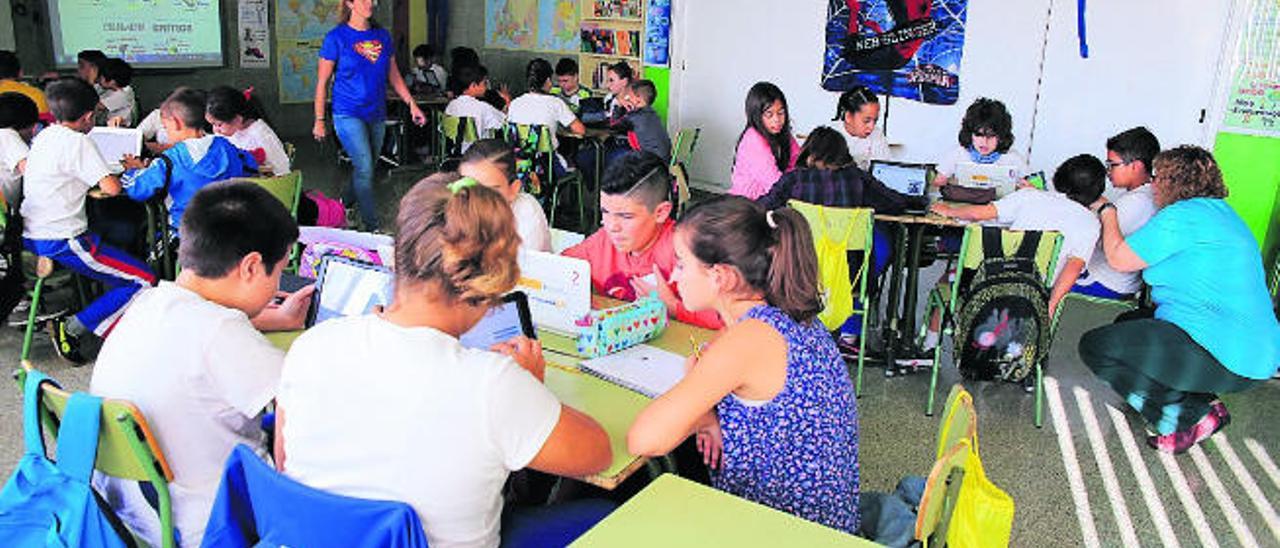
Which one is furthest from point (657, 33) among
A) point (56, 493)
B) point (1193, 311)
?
point (56, 493)

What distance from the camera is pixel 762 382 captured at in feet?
6.00

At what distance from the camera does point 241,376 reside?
1873 millimetres

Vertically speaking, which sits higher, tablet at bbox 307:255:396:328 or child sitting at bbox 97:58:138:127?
child sitting at bbox 97:58:138:127

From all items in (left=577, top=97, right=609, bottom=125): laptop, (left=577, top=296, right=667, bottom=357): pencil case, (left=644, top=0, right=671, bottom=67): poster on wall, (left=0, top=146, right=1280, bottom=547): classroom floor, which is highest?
(left=644, top=0, right=671, bottom=67): poster on wall

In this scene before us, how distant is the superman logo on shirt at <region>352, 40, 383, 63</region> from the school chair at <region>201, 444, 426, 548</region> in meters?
4.60

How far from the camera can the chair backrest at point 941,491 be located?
1573 millimetres

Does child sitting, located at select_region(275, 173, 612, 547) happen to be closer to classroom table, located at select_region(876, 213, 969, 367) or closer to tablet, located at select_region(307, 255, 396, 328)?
tablet, located at select_region(307, 255, 396, 328)

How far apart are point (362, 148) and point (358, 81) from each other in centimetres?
43

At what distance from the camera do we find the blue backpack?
5.74ft

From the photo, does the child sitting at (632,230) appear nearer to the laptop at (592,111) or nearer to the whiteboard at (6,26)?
the laptop at (592,111)

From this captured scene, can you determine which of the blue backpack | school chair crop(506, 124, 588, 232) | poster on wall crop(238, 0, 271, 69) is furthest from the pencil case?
poster on wall crop(238, 0, 271, 69)

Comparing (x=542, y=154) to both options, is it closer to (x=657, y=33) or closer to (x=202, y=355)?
(x=657, y=33)

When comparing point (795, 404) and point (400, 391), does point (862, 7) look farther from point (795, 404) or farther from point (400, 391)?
point (400, 391)

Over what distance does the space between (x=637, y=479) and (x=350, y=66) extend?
4.27 metres
